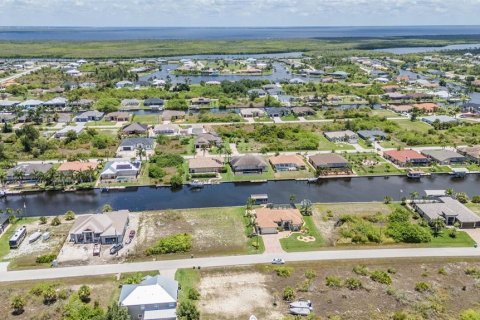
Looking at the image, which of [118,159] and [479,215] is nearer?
[479,215]

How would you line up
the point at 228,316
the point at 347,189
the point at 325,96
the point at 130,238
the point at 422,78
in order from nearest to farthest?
the point at 228,316, the point at 130,238, the point at 347,189, the point at 325,96, the point at 422,78

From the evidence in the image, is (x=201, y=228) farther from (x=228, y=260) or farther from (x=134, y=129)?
(x=134, y=129)

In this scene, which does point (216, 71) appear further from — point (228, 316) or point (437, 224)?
point (228, 316)

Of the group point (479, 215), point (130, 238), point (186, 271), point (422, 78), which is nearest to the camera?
point (186, 271)

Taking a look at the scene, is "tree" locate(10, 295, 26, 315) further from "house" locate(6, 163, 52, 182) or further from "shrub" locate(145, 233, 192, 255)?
"house" locate(6, 163, 52, 182)

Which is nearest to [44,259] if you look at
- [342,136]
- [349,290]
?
[349,290]

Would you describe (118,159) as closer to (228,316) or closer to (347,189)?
(347,189)

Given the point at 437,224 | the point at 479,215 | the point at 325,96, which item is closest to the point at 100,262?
the point at 437,224
